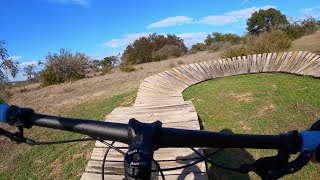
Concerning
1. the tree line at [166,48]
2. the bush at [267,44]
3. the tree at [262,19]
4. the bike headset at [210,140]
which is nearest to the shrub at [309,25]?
the tree line at [166,48]

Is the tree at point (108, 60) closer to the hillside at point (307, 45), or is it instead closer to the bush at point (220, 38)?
the bush at point (220, 38)

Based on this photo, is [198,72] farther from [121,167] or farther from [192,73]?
[121,167]

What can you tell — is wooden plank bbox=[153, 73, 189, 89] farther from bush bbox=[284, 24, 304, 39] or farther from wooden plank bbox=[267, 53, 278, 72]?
bush bbox=[284, 24, 304, 39]

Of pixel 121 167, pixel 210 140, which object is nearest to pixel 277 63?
pixel 121 167

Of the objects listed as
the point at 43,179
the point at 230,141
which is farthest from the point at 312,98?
the point at 230,141

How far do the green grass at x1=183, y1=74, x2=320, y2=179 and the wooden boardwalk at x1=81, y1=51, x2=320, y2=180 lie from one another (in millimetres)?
595

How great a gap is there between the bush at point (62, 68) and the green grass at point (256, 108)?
1375 cm

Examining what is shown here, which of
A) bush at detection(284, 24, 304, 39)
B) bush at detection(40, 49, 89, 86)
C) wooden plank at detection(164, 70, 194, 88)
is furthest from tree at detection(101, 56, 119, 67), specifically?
wooden plank at detection(164, 70, 194, 88)

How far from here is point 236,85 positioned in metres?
8.74

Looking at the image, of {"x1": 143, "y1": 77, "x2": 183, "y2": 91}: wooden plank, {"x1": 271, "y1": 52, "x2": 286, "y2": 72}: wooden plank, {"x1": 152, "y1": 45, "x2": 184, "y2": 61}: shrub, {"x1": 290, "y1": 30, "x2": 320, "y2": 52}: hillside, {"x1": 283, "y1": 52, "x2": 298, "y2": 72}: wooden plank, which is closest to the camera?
{"x1": 143, "y1": 77, "x2": 183, "y2": 91}: wooden plank

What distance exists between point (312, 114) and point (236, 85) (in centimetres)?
287

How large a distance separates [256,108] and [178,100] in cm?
196

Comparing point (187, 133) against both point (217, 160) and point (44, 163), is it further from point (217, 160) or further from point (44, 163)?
point (44, 163)

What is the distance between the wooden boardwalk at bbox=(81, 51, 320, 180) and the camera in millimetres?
4285
